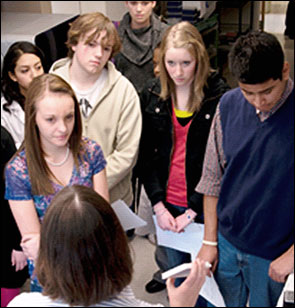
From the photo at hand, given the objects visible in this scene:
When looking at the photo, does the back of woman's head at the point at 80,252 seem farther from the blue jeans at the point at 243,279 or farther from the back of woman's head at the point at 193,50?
the back of woman's head at the point at 193,50

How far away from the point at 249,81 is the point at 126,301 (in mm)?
665

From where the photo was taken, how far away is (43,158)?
1.67m

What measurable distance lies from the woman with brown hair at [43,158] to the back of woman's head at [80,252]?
52 cm

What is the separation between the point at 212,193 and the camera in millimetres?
1672

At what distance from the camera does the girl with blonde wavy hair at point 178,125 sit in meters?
1.87

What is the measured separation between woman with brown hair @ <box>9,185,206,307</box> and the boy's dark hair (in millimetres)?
549

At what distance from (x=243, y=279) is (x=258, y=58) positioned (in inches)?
28.6

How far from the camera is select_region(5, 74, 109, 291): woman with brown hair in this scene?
5.39 ft

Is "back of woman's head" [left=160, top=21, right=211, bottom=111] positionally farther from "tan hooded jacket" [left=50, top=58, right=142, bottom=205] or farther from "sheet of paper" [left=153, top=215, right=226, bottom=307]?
"sheet of paper" [left=153, top=215, right=226, bottom=307]

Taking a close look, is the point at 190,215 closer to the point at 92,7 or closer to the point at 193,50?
the point at 193,50

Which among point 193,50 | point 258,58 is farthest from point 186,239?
point 258,58

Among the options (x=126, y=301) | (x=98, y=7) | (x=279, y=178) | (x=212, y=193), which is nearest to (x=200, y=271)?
(x=126, y=301)

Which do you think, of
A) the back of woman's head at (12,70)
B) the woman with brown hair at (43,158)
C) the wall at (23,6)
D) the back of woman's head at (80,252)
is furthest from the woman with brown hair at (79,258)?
the wall at (23,6)

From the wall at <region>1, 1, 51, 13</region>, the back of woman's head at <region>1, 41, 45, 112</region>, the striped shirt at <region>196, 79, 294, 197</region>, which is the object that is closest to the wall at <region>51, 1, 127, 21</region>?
the wall at <region>1, 1, 51, 13</region>
